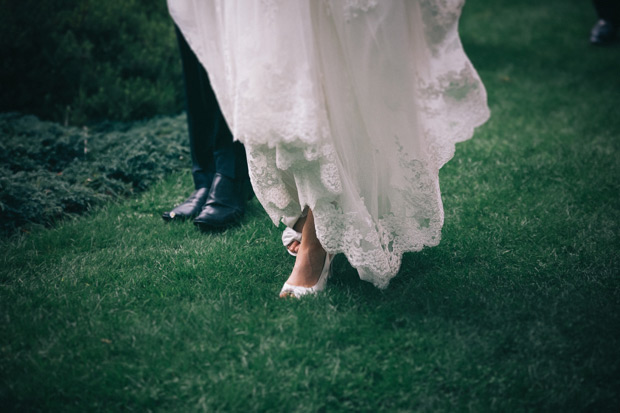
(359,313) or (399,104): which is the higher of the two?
(399,104)

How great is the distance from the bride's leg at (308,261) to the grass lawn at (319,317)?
0.10 meters

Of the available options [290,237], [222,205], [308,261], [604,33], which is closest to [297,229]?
[290,237]

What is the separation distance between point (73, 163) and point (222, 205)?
55.7 inches

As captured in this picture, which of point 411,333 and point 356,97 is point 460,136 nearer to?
point 356,97

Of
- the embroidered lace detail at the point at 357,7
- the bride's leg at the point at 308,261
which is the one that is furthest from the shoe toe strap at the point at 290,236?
the embroidered lace detail at the point at 357,7

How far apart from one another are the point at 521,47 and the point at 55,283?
6.83 meters

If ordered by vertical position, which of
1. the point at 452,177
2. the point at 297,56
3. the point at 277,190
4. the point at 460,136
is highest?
the point at 297,56

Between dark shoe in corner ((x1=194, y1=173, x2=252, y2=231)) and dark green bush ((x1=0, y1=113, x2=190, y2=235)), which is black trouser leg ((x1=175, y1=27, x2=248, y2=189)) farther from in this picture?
dark green bush ((x1=0, y1=113, x2=190, y2=235))

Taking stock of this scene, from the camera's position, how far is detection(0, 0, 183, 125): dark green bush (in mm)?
4066

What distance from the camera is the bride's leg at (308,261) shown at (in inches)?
77.1

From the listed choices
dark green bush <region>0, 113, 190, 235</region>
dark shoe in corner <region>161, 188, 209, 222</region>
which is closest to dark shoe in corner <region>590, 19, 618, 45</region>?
dark green bush <region>0, 113, 190, 235</region>

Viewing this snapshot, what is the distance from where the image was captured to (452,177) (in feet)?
10.3

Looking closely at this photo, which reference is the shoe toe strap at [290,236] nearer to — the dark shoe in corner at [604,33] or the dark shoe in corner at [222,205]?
the dark shoe in corner at [222,205]

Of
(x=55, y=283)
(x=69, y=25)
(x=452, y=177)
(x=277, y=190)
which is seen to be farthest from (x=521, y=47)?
(x=55, y=283)
